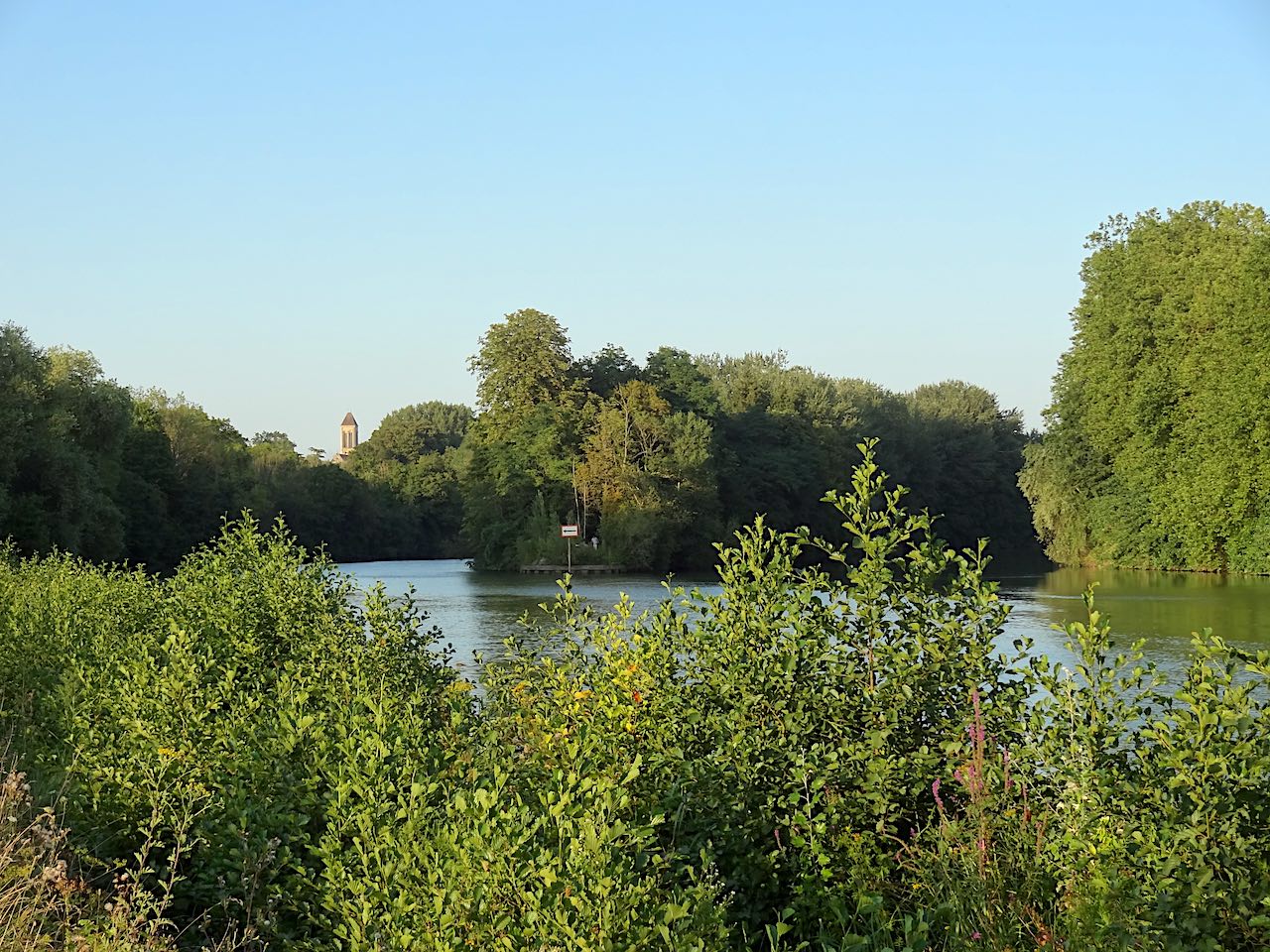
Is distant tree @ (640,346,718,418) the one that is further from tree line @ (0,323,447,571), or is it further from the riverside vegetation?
the riverside vegetation

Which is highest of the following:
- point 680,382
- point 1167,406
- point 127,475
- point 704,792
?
point 680,382

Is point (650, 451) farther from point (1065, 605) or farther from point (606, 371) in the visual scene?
point (1065, 605)

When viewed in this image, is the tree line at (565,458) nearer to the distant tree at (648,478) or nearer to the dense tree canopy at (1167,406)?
the distant tree at (648,478)

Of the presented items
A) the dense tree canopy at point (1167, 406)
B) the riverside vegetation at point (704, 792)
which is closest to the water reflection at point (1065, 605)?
the dense tree canopy at point (1167, 406)

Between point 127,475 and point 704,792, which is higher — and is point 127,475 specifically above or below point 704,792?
above

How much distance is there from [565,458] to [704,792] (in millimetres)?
60232

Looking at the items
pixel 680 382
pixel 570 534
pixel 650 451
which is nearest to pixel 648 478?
pixel 650 451

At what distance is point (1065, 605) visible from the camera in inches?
1264

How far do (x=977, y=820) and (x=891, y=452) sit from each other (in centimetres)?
7779

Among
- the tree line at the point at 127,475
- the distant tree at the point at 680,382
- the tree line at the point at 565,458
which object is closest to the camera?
the tree line at the point at 127,475

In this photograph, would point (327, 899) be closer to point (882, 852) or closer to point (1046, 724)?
point (882, 852)

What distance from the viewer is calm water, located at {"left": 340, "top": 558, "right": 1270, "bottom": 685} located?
23.5 metres

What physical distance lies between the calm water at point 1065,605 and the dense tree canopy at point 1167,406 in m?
1.58

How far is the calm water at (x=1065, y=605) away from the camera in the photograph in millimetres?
23547
